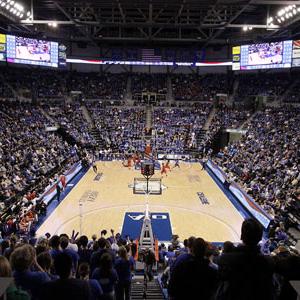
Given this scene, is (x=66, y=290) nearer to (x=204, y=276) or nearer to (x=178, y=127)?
(x=204, y=276)

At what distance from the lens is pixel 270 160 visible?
28.8 meters

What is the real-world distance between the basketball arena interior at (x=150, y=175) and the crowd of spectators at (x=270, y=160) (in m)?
0.13

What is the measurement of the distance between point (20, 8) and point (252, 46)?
23457mm

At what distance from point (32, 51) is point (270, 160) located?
2622 cm

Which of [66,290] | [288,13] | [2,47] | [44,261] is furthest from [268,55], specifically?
[66,290]

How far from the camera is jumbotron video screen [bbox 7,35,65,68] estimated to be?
3788cm

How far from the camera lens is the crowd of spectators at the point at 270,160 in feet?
66.7

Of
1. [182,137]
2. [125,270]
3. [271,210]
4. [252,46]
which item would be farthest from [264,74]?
[125,270]

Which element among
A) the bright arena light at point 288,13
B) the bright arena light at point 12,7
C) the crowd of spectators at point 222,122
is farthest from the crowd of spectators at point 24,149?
the bright arena light at point 288,13

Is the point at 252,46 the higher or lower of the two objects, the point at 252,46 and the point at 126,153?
the higher

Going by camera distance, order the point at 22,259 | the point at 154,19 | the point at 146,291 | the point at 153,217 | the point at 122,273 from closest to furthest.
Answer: the point at 22,259 → the point at 122,273 → the point at 146,291 → the point at 153,217 → the point at 154,19

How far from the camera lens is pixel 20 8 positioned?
91.6 ft

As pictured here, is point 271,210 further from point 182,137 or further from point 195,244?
point 182,137

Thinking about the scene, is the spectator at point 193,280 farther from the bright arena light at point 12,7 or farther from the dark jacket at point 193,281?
the bright arena light at point 12,7
